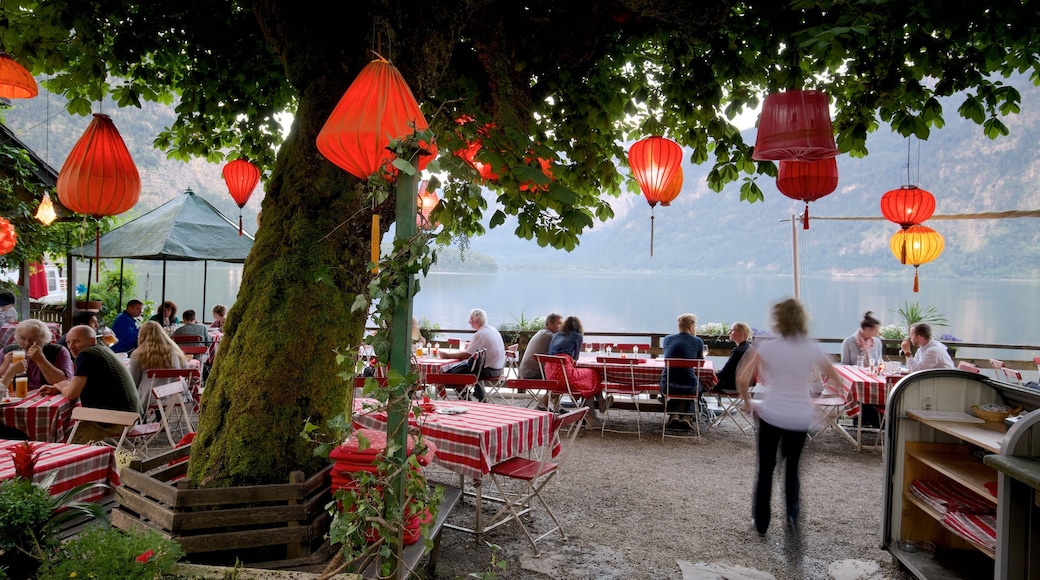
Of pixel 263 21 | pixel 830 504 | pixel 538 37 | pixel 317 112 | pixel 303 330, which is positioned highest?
pixel 538 37

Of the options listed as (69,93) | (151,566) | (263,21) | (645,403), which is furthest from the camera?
(645,403)

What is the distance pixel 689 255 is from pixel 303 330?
284 feet

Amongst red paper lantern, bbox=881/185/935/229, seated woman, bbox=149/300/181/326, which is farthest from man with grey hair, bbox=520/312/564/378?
seated woman, bbox=149/300/181/326

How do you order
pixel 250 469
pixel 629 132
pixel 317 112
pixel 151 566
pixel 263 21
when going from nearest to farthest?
pixel 151 566 → pixel 250 469 → pixel 317 112 → pixel 263 21 → pixel 629 132

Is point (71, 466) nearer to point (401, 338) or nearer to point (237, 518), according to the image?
point (237, 518)

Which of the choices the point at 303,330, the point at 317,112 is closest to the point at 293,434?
the point at 303,330

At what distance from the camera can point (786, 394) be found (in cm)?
408

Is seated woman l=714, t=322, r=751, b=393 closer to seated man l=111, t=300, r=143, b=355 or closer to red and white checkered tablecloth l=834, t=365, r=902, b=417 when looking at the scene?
red and white checkered tablecloth l=834, t=365, r=902, b=417

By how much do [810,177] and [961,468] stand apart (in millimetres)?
2004

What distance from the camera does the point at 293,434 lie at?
2648 millimetres

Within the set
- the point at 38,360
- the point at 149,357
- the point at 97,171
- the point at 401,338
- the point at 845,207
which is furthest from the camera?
the point at 845,207

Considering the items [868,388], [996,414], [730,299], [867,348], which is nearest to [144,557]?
[996,414]

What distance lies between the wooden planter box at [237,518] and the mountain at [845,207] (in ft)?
176

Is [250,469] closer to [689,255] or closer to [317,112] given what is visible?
[317,112]
